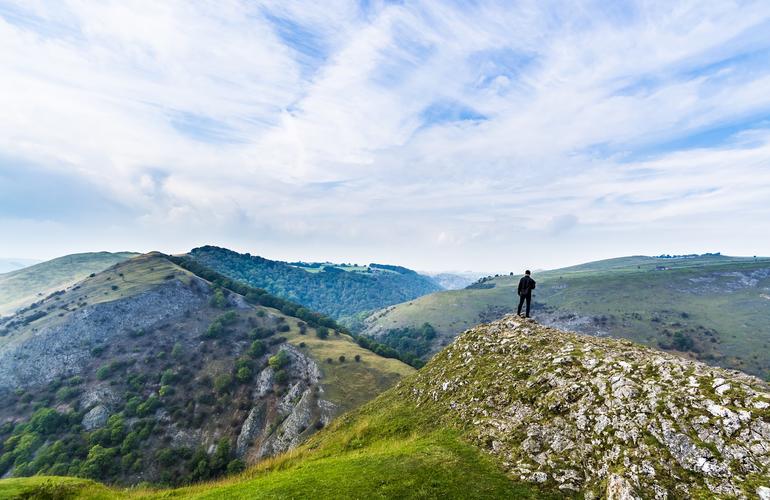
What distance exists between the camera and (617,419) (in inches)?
728

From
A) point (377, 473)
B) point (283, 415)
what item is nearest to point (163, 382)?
point (283, 415)

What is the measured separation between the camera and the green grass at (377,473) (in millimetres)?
17203

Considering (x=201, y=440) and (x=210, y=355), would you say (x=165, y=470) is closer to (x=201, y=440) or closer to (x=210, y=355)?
(x=201, y=440)

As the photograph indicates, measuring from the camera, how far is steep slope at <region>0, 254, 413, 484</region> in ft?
310

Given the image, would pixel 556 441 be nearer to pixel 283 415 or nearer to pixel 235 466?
pixel 235 466

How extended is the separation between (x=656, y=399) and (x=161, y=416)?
440 feet

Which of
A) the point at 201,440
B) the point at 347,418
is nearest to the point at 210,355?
the point at 201,440

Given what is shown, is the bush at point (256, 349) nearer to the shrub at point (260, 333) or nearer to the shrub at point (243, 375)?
the shrub at point (260, 333)

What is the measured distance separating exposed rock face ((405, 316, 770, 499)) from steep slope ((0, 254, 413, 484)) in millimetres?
86056

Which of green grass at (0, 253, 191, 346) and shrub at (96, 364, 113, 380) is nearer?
shrub at (96, 364, 113, 380)

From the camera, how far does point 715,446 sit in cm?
1527

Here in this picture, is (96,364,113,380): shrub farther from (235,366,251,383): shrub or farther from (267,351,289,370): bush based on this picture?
(267,351,289,370): bush

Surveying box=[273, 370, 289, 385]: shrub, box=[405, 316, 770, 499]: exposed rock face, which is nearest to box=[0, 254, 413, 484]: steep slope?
box=[273, 370, 289, 385]: shrub

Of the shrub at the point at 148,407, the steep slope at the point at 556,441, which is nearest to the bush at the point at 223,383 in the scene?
the shrub at the point at 148,407
